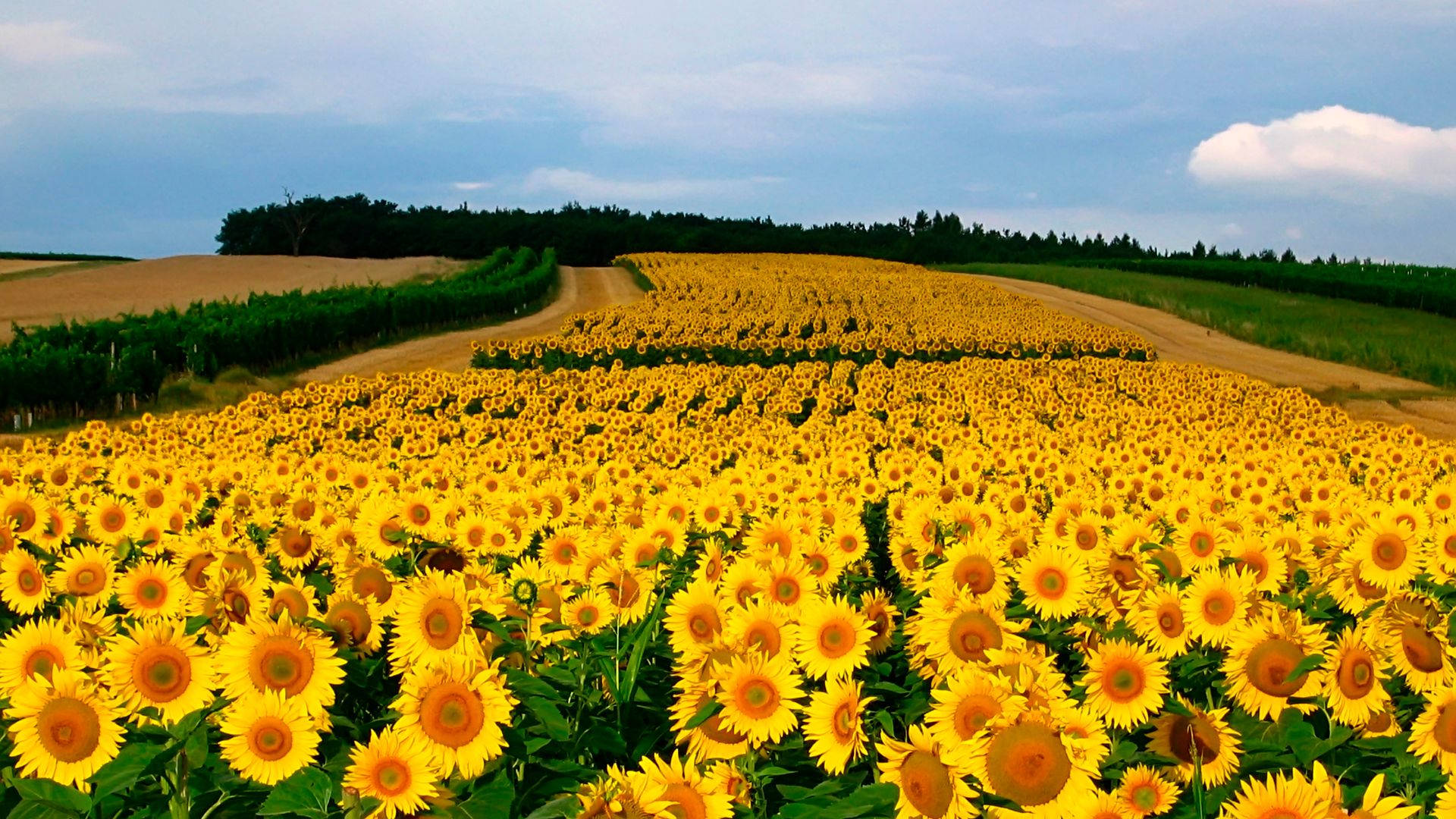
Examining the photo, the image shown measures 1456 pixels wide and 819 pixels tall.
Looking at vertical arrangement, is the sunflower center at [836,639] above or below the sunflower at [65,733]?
above

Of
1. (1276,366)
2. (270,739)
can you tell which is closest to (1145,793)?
(270,739)

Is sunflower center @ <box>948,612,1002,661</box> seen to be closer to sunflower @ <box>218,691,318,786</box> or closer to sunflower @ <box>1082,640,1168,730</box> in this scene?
sunflower @ <box>1082,640,1168,730</box>

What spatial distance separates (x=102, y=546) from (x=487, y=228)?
107 meters

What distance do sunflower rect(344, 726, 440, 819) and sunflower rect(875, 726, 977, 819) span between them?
3.33 feet

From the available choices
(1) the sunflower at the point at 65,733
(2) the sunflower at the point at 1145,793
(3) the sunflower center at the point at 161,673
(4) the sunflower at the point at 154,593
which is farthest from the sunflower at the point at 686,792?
(4) the sunflower at the point at 154,593

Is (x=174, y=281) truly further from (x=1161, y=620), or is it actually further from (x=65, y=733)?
(x=1161, y=620)

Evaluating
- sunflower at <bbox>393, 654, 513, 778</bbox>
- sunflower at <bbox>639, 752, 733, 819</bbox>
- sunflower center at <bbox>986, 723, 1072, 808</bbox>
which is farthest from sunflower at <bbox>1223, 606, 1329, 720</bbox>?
sunflower at <bbox>393, 654, 513, 778</bbox>

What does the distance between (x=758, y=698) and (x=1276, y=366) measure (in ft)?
121

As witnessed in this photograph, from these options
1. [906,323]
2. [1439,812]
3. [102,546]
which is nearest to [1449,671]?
[1439,812]

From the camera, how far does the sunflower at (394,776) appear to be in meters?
2.60

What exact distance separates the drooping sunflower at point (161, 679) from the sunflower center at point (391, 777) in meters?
0.68

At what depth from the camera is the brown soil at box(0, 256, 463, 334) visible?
52.4m

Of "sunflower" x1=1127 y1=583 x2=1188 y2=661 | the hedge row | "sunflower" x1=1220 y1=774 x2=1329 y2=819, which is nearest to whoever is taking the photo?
"sunflower" x1=1220 y1=774 x2=1329 y2=819

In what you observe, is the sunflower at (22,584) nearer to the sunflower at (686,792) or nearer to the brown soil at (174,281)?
the sunflower at (686,792)
